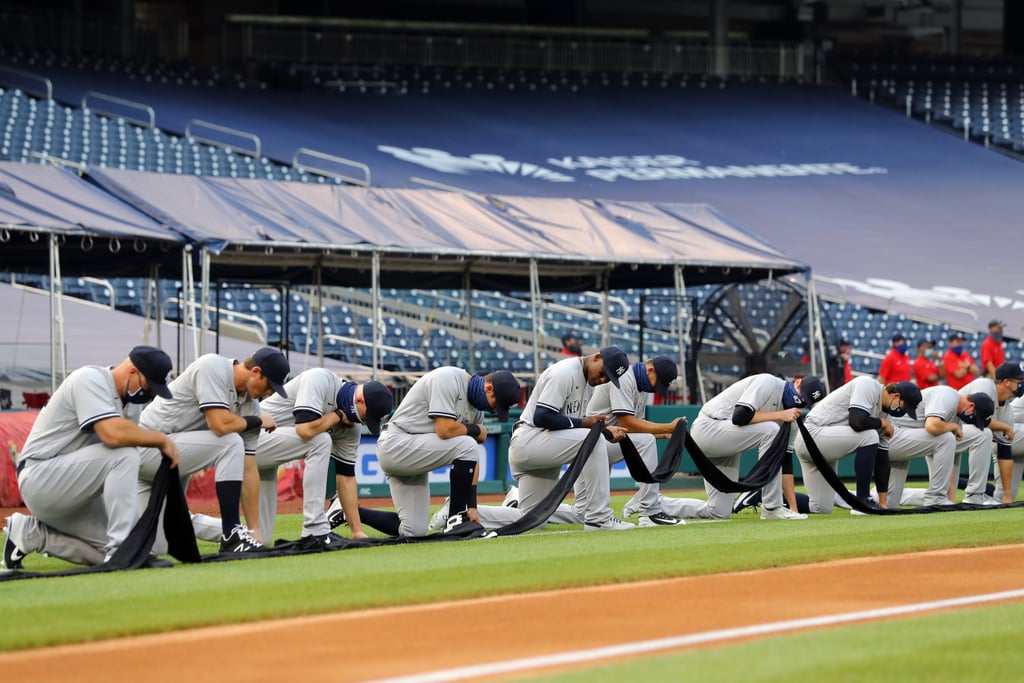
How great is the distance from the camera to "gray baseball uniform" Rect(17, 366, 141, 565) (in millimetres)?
9695

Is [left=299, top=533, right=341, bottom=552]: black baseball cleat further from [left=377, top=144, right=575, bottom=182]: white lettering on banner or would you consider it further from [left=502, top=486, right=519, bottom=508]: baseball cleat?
[left=377, top=144, right=575, bottom=182]: white lettering on banner

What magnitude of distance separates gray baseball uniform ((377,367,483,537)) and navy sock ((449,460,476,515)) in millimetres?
60

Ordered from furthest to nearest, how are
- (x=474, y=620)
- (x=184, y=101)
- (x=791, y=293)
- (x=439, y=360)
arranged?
(x=184, y=101) → (x=439, y=360) → (x=791, y=293) → (x=474, y=620)

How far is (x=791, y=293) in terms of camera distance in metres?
24.0

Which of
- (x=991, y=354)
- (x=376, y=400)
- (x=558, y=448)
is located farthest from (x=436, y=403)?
(x=991, y=354)

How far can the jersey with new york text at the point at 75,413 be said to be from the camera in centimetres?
962

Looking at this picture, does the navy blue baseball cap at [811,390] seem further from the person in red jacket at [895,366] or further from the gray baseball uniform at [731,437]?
the person in red jacket at [895,366]

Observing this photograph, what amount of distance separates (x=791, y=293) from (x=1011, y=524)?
427 inches

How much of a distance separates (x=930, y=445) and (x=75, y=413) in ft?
29.1

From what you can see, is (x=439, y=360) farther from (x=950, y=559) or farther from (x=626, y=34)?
(x=626, y=34)

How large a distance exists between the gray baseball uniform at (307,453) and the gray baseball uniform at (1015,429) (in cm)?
784

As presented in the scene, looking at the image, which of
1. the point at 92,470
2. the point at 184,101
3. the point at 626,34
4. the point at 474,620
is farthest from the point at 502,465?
the point at 626,34

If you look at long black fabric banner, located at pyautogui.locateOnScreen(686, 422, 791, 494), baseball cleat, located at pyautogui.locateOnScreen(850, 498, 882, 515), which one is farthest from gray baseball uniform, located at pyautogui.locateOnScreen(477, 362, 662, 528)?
baseball cleat, located at pyautogui.locateOnScreen(850, 498, 882, 515)

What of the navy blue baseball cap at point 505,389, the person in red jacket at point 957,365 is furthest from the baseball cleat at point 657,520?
the person in red jacket at point 957,365
